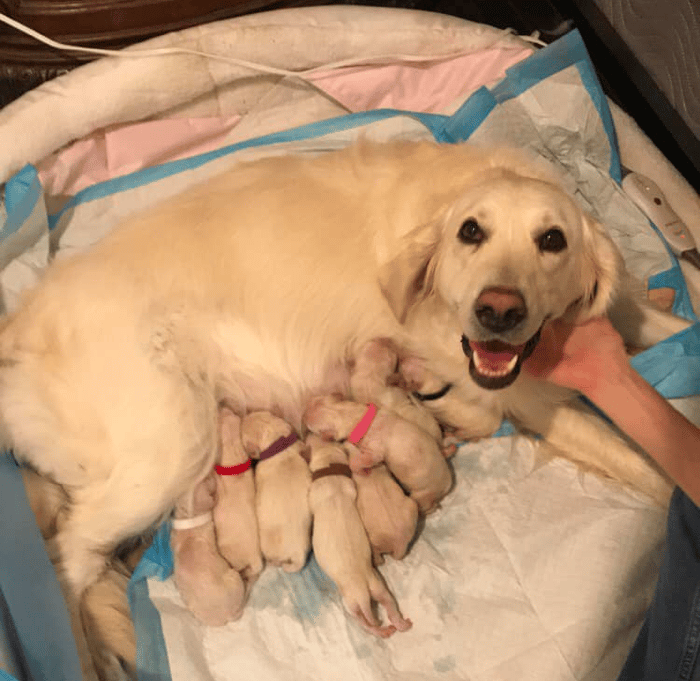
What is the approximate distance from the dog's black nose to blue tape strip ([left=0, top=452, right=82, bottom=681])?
1.14 m

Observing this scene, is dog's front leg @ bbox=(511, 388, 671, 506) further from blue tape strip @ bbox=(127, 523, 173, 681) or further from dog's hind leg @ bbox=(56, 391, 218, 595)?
blue tape strip @ bbox=(127, 523, 173, 681)

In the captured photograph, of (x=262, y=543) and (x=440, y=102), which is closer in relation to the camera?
(x=262, y=543)

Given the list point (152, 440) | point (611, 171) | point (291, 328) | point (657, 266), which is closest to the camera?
point (152, 440)

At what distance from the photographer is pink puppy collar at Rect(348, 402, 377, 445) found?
1.91 metres

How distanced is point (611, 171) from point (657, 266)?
387mm

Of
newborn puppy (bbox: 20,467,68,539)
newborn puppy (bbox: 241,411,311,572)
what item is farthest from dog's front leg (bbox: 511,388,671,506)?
newborn puppy (bbox: 20,467,68,539)

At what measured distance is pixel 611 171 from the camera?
8.19 ft

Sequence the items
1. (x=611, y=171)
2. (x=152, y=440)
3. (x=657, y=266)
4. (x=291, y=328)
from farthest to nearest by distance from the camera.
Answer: (x=611, y=171)
(x=657, y=266)
(x=291, y=328)
(x=152, y=440)

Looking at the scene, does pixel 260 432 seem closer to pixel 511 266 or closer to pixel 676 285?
pixel 511 266

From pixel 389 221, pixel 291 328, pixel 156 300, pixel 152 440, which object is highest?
pixel 389 221

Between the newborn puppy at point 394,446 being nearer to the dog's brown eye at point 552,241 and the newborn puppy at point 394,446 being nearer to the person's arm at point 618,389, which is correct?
the person's arm at point 618,389

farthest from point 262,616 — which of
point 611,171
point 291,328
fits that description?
point 611,171

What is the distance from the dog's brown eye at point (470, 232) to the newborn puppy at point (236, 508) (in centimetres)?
78

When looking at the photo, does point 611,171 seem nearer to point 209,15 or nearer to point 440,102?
point 440,102
